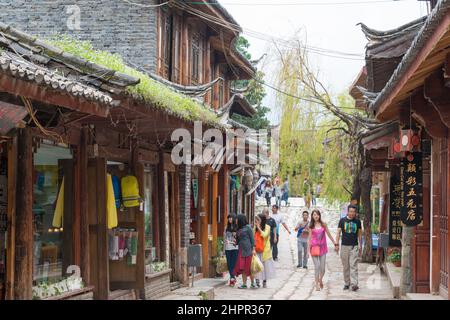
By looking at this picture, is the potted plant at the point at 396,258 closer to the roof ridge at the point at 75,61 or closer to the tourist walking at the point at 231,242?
the tourist walking at the point at 231,242

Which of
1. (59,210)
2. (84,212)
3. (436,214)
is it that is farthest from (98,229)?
(436,214)

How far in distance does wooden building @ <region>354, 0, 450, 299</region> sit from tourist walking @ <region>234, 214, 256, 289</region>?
10.8 ft

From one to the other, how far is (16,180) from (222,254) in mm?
12116

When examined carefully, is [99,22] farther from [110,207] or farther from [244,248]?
[110,207]

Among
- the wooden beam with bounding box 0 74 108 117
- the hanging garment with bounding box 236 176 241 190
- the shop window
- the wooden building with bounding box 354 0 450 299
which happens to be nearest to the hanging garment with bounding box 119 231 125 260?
the shop window

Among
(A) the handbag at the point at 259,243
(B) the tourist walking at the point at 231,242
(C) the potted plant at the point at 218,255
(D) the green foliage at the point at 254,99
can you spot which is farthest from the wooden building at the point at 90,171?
(D) the green foliage at the point at 254,99

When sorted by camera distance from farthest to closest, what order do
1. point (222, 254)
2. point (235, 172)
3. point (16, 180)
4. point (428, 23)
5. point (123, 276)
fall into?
1. point (235, 172)
2. point (222, 254)
3. point (123, 276)
4. point (16, 180)
5. point (428, 23)

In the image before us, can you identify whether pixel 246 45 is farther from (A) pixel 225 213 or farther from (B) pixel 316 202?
(A) pixel 225 213

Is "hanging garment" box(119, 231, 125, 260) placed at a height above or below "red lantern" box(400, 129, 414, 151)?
below

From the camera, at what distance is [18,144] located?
923 cm

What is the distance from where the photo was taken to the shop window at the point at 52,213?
10.3 m

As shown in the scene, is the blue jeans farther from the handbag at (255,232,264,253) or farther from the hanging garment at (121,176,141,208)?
the hanging garment at (121,176,141,208)

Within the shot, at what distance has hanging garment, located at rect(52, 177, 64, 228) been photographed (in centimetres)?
1078

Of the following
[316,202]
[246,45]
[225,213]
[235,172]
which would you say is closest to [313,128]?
[235,172]
